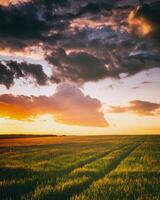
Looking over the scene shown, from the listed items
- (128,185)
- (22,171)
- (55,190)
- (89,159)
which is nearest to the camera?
(55,190)

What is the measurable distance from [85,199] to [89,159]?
50.7 ft

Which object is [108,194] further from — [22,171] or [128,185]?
[22,171]

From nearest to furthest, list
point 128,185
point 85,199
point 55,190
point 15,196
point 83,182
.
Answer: point 85,199 < point 15,196 < point 55,190 < point 128,185 < point 83,182

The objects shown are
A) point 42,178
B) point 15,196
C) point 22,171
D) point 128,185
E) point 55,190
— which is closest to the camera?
point 15,196

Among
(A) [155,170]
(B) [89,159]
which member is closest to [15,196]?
(A) [155,170]

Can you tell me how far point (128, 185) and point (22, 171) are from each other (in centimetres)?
783

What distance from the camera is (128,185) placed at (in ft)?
43.1

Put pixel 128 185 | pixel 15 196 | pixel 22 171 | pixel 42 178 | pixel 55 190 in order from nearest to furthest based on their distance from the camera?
pixel 15 196, pixel 55 190, pixel 128 185, pixel 42 178, pixel 22 171

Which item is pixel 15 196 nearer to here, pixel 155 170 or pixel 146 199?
pixel 146 199

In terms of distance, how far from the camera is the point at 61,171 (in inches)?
730

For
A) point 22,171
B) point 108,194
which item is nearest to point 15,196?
point 108,194

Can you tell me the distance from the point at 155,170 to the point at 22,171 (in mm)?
8412

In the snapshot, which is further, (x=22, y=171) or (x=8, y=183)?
(x=22, y=171)

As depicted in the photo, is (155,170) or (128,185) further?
(155,170)
